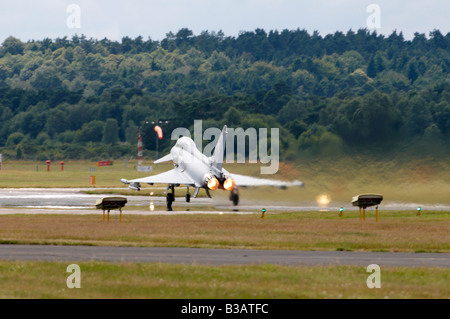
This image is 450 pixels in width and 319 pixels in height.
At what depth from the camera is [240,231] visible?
39.3m

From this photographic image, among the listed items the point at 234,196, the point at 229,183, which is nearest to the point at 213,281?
the point at 229,183

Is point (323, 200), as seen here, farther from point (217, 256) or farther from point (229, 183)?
point (217, 256)

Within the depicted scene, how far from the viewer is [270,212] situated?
53750mm

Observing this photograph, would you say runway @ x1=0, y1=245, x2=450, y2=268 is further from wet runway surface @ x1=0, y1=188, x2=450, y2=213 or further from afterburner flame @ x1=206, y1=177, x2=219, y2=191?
afterburner flame @ x1=206, y1=177, x2=219, y2=191

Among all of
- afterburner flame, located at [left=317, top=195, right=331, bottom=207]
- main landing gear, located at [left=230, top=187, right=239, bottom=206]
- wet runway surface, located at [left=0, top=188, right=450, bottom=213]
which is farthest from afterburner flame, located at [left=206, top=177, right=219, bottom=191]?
afterburner flame, located at [left=317, top=195, right=331, bottom=207]

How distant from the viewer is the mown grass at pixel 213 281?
2172 centimetres

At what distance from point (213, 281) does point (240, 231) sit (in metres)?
15.7

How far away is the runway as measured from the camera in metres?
28.3

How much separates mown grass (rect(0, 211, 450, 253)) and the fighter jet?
5891 millimetres

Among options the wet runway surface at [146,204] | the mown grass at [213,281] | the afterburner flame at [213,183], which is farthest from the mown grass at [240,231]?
the mown grass at [213,281]
